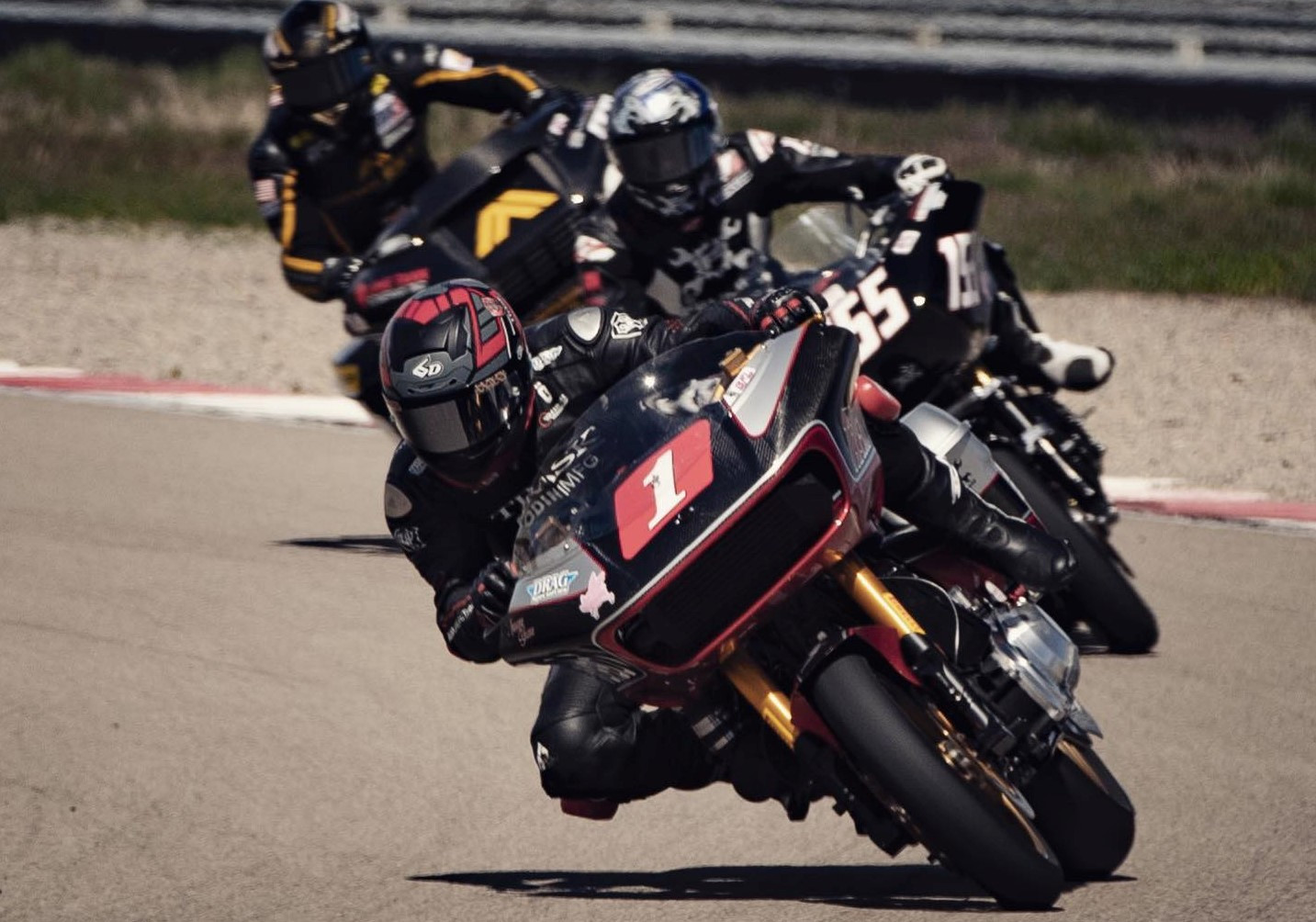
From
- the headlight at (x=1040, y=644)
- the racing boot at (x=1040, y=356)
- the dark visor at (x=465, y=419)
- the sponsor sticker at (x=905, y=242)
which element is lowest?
the racing boot at (x=1040, y=356)

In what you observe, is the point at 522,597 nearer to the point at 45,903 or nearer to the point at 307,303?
the point at 45,903

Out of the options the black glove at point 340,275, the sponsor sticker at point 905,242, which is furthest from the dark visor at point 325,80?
the sponsor sticker at point 905,242

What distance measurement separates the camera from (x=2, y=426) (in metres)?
9.17

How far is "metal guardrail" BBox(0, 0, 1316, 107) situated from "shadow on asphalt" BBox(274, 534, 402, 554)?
9113 mm

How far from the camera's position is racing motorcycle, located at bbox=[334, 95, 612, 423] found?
6898 mm

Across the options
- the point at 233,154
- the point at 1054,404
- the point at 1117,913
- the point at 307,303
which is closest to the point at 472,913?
the point at 1117,913

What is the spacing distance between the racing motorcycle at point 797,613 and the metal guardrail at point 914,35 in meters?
11.5

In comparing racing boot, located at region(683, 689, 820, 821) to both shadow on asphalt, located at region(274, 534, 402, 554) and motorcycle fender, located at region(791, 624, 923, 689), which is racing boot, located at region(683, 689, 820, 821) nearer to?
motorcycle fender, located at region(791, 624, 923, 689)

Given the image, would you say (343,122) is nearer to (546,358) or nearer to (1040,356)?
(1040,356)

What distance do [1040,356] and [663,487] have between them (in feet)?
9.87

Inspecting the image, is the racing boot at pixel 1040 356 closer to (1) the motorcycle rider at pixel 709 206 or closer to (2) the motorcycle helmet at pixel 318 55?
(1) the motorcycle rider at pixel 709 206

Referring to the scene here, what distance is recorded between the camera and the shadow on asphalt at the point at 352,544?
7.40 metres

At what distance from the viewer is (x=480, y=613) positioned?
12.7 feet

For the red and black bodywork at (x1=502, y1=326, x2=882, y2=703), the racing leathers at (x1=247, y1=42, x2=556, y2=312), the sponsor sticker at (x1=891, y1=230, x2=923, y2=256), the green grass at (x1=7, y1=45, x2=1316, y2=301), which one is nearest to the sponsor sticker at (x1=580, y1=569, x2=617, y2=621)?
the red and black bodywork at (x1=502, y1=326, x2=882, y2=703)
